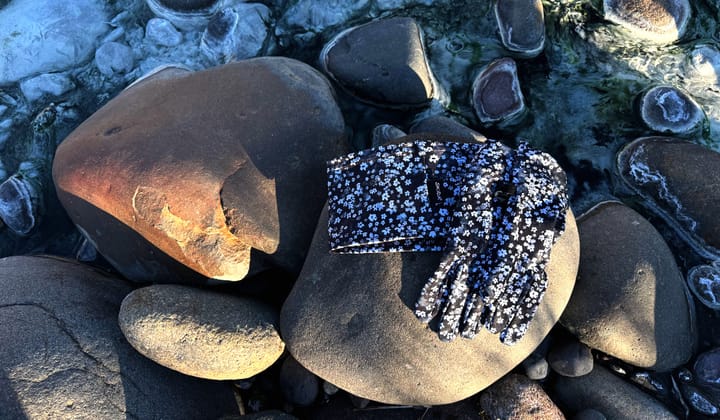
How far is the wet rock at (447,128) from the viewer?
3.07 metres

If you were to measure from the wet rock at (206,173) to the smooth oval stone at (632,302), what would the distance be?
1684 millimetres

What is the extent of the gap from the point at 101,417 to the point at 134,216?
42.9 inches

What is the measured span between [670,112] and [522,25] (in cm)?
120

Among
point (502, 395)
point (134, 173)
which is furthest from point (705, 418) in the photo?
point (134, 173)

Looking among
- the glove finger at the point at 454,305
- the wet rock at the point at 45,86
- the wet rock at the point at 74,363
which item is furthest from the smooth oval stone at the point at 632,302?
the wet rock at the point at 45,86

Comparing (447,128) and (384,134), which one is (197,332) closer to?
(384,134)

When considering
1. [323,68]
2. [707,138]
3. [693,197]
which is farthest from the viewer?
[323,68]

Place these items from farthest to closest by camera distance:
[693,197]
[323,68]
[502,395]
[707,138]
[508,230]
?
[323,68]
[707,138]
[693,197]
[502,395]
[508,230]

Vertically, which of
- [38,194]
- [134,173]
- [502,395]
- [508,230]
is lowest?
[502,395]

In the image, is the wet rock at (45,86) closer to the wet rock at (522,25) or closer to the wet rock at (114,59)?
the wet rock at (114,59)

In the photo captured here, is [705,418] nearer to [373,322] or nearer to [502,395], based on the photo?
[502,395]

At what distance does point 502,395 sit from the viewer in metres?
2.67

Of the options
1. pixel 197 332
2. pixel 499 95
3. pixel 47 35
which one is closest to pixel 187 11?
pixel 47 35

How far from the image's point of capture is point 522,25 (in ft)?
11.5
